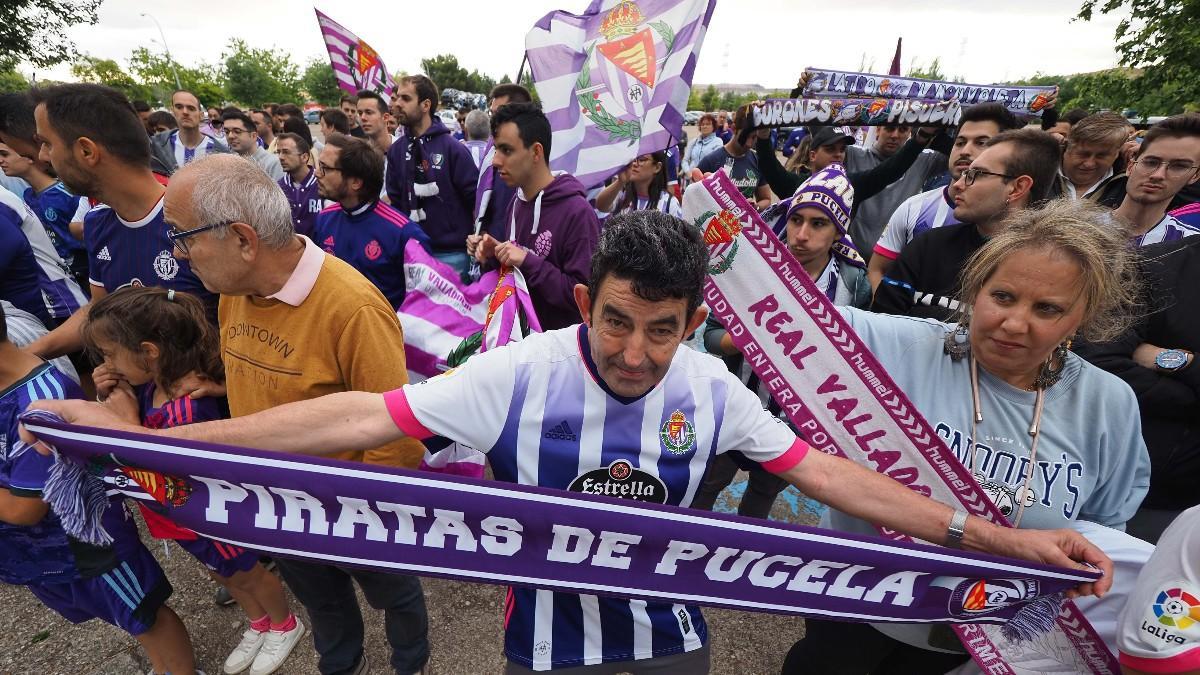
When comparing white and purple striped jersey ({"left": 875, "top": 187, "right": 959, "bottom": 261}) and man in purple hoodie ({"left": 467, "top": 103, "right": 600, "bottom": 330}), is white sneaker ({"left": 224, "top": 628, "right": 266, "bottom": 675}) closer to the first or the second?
man in purple hoodie ({"left": 467, "top": 103, "right": 600, "bottom": 330})

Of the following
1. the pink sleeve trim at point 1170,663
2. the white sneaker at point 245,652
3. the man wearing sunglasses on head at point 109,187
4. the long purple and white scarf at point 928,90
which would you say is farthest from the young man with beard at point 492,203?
the long purple and white scarf at point 928,90

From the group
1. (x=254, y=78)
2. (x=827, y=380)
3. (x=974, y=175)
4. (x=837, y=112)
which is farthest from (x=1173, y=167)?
(x=254, y=78)

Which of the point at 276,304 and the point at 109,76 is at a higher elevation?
the point at 109,76

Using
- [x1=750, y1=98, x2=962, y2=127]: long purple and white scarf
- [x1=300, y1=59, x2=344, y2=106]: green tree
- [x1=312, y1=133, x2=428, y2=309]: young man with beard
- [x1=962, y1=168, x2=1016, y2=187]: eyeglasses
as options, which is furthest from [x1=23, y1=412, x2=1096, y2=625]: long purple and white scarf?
[x1=300, y1=59, x2=344, y2=106]: green tree

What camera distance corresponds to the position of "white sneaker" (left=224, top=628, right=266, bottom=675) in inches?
107

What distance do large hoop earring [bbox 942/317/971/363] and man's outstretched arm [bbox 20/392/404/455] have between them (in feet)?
6.03

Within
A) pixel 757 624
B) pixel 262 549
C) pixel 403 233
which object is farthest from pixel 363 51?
pixel 757 624

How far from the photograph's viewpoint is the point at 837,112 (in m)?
3.85

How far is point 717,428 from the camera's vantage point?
63.7 inches

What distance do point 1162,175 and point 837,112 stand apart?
1881mm

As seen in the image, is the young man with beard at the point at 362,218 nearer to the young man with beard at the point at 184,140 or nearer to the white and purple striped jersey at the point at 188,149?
the young man with beard at the point at 184,140

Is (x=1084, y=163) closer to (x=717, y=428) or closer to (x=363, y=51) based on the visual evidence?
(x=717, y=428)

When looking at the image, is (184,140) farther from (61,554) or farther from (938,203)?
(938,203)

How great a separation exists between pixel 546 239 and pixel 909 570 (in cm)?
248
